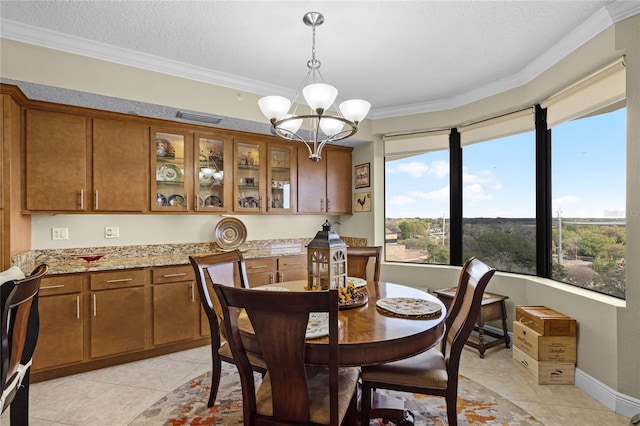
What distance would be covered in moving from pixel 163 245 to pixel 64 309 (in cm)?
108

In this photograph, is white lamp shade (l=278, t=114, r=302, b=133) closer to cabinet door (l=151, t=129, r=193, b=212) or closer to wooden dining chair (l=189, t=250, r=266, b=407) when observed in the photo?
wooden dining chair (l=189, t=250, r=266, b=407)

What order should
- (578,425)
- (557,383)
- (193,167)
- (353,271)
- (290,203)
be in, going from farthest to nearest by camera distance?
(290,203)
(193,167)
(353,271)
(557,383)
(578,425)

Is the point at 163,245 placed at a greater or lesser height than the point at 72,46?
lesser

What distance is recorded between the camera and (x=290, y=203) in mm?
4121

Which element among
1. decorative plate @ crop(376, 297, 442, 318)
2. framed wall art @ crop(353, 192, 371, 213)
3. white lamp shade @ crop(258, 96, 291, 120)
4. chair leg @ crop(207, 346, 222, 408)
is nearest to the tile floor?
chair leg @ crop(207, 346, 222, 408)

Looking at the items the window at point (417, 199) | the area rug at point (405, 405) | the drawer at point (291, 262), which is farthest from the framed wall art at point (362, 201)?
the area rug at point (405, 405)

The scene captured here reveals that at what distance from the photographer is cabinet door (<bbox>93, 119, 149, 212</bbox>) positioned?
9.82 feet

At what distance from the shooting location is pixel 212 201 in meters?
3.62

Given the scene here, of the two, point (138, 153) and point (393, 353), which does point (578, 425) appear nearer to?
point (393, 353)

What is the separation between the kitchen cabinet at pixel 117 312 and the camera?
2777mm

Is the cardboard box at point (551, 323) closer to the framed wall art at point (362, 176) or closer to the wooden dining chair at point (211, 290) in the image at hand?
the wooden dining chair at point (211, 290)

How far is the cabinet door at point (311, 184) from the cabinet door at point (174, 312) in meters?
1.64

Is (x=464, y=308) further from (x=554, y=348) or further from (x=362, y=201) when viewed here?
(x=362, y=201)

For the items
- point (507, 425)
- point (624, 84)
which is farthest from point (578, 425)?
point (624, 84)
